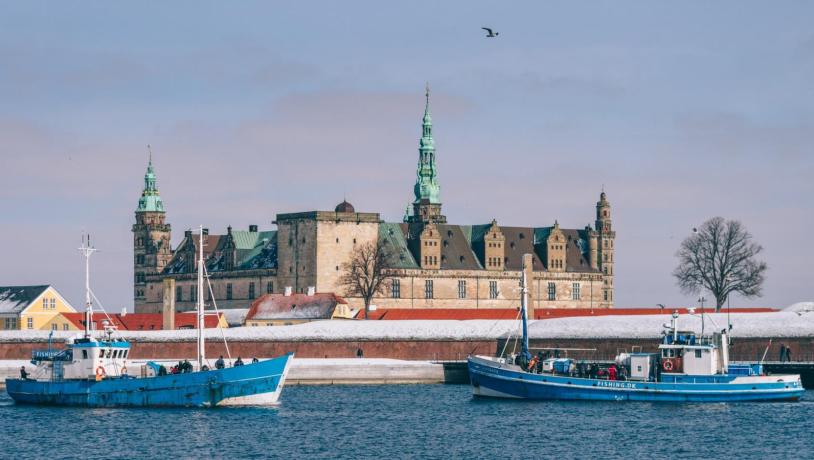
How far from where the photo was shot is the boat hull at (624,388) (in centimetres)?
8956

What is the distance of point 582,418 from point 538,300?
98709mm

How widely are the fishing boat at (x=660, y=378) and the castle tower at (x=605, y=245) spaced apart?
3795 inches

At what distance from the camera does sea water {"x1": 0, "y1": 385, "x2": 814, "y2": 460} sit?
7012 cm

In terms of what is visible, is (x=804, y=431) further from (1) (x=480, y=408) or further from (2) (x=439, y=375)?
(2) (x=439, y=375)

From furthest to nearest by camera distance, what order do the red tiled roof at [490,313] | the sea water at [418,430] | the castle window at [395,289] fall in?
the castle window at [395,289], the red tiled roof at [490,313], the sea water at [418,430]

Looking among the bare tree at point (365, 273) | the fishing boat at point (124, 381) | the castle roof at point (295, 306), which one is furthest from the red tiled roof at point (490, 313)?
→ the fishing boat at point (124, 381)

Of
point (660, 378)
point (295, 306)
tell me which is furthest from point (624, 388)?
point (295, 306)

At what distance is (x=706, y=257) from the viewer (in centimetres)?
16200

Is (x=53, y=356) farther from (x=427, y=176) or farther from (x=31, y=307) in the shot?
(x=427, y=176)

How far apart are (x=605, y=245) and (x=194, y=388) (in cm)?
10920

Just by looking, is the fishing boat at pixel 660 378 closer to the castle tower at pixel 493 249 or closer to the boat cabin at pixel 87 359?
the boat cabin at pixel 87 359

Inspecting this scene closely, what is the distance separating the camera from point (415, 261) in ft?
577

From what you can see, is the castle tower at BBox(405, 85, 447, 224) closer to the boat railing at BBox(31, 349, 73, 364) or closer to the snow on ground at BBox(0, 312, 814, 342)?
the snow on ground at BBox(0, 312, 814, 342)

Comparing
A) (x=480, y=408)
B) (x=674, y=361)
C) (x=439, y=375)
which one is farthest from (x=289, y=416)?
(x=439, y=375)
